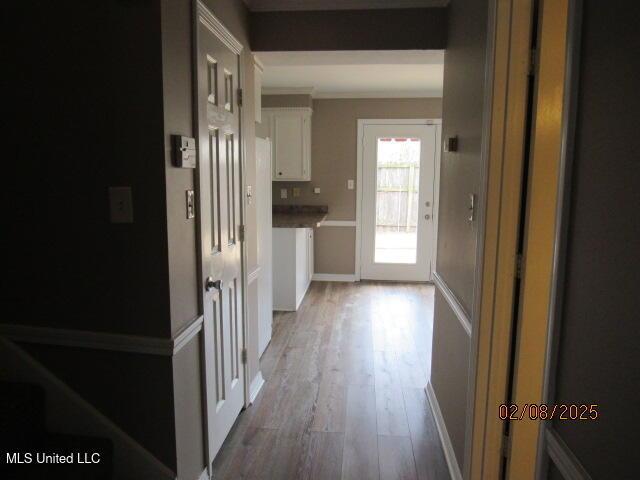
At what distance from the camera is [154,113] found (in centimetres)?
151

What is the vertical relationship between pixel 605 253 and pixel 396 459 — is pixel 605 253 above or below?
above

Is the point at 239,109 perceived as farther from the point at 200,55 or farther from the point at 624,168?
the point at 624,168

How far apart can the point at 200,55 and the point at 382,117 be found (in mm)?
4072

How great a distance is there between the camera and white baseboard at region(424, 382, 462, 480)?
201cm

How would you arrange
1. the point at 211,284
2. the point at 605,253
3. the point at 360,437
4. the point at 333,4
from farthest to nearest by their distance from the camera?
1. the point at 333,4
2. the point at 360,437
3. the point at 211,284
4. the point at 605,253

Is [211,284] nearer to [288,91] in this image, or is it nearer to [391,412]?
[391,412]

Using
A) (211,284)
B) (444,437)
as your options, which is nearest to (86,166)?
(211,284)

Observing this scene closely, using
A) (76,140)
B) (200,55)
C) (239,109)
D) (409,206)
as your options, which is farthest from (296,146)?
(76,140)

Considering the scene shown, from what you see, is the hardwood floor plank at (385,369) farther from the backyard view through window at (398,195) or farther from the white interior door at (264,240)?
the backyard view through window at (398,195)

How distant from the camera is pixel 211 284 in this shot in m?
1.98

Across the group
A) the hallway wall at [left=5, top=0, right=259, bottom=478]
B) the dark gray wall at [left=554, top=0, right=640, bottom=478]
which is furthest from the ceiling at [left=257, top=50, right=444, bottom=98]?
the dark gray wall at [left=554, top=0, right=640, bottom=478]

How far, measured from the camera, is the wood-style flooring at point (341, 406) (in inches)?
84.5

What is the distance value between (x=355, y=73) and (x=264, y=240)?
81.7 inches

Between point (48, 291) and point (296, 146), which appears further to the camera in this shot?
point (296, 146)
